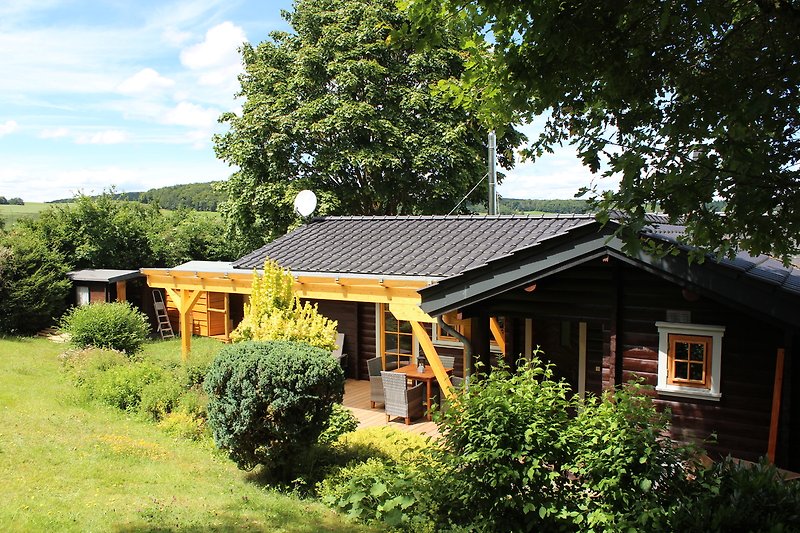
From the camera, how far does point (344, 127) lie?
66.6ft

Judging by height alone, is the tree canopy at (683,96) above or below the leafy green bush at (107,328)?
above

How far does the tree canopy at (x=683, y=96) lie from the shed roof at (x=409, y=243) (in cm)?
465

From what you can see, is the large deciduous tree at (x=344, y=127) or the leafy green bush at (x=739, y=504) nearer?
the leafy green bush at (x=739, y=504)

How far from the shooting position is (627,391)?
5.26 m

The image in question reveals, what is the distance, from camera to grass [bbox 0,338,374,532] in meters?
5.64

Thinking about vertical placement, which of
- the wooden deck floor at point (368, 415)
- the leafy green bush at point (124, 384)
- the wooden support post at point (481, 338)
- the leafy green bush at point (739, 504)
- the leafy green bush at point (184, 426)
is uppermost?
the wooden support post at point (481, 338)

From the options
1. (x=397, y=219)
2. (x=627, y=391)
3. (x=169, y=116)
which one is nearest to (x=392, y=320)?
(x=397, y=219)

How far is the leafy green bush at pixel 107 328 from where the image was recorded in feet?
46.9

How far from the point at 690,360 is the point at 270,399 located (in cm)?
514

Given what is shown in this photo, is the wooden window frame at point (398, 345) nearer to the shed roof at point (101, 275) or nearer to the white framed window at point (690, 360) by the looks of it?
the white framed window at point (690, 360)

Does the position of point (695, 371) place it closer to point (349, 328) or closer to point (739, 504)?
point (739, 504)

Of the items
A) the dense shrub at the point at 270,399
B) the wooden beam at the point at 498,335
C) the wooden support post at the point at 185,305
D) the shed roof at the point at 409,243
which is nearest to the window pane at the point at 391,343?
the shed roof at the point at 409,243

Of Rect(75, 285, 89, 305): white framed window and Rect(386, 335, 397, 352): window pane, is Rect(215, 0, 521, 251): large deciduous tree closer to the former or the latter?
Rect(75, 285, 89, 305): white framed window

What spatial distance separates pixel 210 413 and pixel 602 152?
17.4 feet
